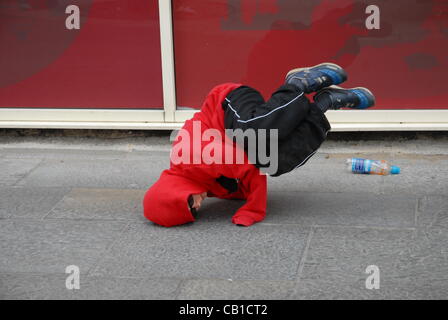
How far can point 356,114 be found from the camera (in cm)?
580

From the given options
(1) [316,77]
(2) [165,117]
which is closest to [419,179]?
(1) [316,77]

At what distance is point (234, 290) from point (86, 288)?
740 mm

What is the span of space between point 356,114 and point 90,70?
213cm

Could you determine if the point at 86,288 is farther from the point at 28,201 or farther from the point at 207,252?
the point at 28,201

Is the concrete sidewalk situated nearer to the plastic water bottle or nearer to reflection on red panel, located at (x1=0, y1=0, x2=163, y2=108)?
the plastic water bottle

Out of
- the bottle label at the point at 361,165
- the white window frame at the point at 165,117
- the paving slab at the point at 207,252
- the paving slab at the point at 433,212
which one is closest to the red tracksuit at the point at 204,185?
the paving slab at the point at 207,252

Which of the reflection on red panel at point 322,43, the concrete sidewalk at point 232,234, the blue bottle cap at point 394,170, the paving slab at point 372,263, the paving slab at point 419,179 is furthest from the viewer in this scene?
the reflection on red panel at point 322,43

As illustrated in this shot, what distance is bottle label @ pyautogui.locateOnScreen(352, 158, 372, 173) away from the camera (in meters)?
5.32

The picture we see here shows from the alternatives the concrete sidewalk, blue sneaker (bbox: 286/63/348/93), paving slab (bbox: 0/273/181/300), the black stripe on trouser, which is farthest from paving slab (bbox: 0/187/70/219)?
blue sneaker (bbox: 286/63/348/93)

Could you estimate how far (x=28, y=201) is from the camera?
196 inches

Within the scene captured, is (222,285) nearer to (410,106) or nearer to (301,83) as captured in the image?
(301,83)

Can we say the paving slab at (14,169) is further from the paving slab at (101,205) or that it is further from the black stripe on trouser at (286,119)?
the black stripe on trouser at (286,119)

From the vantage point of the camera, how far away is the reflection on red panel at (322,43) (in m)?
5.59

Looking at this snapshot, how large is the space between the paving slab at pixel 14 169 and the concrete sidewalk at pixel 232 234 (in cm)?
1
